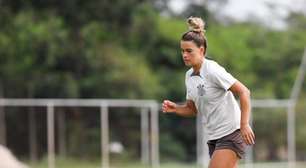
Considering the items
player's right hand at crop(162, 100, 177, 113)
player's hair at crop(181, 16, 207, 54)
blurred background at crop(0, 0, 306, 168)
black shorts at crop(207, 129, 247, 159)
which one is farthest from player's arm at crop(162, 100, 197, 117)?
blurred background at crop(0, 0, 306, 168)

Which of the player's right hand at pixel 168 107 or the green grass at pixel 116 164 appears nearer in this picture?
the player's right hand at pixel 168 107

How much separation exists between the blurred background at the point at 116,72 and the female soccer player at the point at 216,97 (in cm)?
1693

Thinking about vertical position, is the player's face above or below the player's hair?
below

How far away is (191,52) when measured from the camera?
763cm

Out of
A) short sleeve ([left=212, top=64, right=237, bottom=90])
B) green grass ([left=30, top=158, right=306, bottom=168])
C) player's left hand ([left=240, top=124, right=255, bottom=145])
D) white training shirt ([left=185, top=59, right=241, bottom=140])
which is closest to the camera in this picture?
player's left hand ([left=240, top=124, right=255, bottom=145])

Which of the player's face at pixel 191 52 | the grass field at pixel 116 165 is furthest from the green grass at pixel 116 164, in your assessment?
the player's face at pixel 191 52

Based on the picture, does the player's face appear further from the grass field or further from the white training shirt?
the grass field

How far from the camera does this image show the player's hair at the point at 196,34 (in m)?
7.64

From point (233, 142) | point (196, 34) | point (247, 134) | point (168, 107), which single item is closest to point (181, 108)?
point (168, 107)

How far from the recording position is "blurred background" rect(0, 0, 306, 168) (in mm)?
25609

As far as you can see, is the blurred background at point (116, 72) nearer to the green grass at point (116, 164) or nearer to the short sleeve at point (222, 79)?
the green grass at point (116, 164)

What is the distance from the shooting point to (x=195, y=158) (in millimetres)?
29281

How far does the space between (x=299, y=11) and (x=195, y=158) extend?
18.7 metres

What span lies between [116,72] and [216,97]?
25.9m
